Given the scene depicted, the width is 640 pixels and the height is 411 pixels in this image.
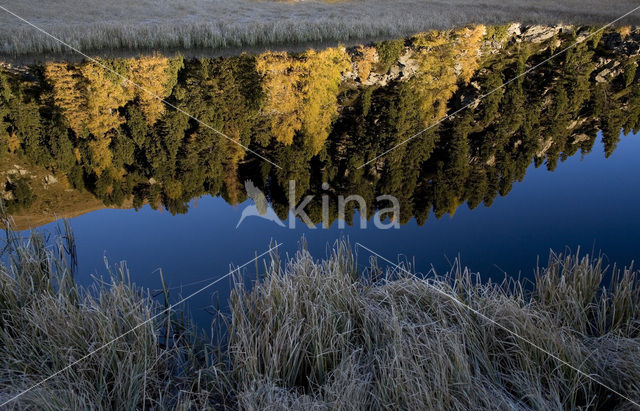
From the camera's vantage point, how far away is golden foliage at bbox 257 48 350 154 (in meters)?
12.4

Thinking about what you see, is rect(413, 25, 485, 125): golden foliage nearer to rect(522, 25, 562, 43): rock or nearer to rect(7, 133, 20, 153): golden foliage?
rect(522, 25, 562, 43): rock

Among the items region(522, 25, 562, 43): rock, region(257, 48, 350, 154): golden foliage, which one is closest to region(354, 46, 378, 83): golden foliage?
region(257, 48, 350, 154): golden foliage

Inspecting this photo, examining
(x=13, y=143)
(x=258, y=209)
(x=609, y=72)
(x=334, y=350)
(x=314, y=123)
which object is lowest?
(x=258, y=209)

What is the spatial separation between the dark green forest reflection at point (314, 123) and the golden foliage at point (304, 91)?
0.22 feet

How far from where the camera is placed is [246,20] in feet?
75.7

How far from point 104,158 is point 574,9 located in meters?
25.5

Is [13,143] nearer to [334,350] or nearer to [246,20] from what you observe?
[334,350]

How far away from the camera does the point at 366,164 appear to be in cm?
1055

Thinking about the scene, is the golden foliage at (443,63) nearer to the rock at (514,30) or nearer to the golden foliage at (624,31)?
the rock at (514,30)

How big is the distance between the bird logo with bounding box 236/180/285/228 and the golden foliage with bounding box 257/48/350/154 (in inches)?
81.7

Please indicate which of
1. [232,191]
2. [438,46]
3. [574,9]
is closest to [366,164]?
[232,191]

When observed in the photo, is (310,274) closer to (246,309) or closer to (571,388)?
(246,309)

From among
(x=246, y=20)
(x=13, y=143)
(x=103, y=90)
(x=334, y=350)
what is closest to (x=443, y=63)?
(x=246, y=20)

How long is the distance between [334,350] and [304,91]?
12.3 m
